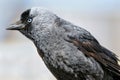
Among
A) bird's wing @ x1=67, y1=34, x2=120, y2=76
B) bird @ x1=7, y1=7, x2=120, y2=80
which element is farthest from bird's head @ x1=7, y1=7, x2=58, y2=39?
bird's wing @ x1=67, y1=34, x2=120, y2=76

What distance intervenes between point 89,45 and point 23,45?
2.91m

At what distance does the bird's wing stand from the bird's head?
0.93 feet

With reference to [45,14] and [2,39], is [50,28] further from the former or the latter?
[2,39]

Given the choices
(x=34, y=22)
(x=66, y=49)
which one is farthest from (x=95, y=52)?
(x=34, y=22)

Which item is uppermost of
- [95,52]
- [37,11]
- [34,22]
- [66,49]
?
[37,11]

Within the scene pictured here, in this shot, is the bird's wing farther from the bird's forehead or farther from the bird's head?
the bird's forehead

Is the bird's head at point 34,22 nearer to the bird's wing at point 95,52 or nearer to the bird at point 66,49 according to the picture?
the bird at point 66,49

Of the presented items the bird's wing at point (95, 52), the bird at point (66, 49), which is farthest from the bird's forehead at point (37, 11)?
the bird's wing at point (95, 52)

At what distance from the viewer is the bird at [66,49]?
657 centimetres

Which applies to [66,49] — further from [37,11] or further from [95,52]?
[37,11]

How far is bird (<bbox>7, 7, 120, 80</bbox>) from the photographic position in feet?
21.6

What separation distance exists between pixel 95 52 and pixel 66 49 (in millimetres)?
373

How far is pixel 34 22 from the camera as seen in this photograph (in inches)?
268

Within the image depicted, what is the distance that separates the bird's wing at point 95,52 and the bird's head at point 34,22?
0.28 metres
